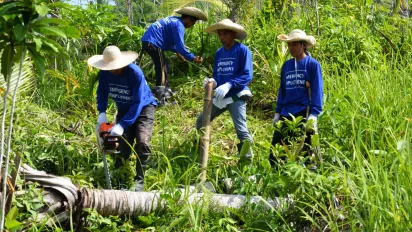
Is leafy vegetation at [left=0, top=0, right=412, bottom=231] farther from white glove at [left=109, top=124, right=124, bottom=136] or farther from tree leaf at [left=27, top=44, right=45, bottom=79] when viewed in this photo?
white glove at [left=109, top=124, right=124, bottom=136]

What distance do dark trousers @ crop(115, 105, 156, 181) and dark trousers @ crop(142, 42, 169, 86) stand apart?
2228 mm

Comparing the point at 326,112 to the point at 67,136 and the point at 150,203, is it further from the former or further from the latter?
the point at 67,136

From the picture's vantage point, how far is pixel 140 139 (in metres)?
5.23

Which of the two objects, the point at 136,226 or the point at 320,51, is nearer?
the point at 136,226

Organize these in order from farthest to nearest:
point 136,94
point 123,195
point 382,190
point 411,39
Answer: point 411,39
point 136,94
point 123,195
point 382,190

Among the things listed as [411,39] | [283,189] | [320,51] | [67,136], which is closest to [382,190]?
[283,189]

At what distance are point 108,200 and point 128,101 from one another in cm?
119

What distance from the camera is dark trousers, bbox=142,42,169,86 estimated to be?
7562mm

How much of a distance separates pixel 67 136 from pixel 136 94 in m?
1.26

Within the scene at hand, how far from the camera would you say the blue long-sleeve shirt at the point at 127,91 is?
5.14 m

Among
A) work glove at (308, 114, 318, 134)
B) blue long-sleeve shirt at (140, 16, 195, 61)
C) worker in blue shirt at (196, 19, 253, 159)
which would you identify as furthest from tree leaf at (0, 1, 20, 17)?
blue long-sleeve shirt at (140, 16, 195, 61)

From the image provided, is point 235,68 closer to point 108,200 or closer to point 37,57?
point 108,200

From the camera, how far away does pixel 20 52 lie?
3004 mm

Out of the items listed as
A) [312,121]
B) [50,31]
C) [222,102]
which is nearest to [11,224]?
[50,31]
